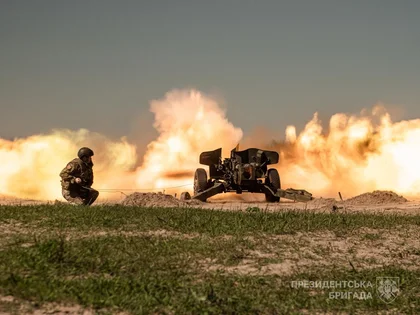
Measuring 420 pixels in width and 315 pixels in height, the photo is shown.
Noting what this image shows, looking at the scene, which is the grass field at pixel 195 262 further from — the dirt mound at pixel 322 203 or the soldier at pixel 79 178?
the dirt mound at pixel 322 203

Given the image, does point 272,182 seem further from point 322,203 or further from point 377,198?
point 377,198

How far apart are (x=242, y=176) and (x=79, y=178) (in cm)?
1380

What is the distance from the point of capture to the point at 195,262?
10.5m

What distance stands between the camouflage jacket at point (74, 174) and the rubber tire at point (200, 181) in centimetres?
1315


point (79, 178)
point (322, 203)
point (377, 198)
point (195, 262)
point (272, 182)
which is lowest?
point (195, 262)

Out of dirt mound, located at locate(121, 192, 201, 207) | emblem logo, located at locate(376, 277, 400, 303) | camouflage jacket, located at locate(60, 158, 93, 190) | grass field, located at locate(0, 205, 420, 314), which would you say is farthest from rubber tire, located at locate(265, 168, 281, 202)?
emblem logo, located at locate(376, 277, 400, 303)

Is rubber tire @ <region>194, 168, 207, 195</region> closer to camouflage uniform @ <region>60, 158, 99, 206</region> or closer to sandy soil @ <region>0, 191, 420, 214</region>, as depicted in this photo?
sandy soil @ <region>0, 191, 420, 214</region>

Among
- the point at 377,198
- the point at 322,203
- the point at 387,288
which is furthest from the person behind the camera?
the point at 377,198

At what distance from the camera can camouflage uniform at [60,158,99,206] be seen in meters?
18.6

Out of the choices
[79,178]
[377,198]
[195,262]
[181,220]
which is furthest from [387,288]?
[377,198]

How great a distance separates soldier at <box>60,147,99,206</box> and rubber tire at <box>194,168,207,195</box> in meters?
12.9

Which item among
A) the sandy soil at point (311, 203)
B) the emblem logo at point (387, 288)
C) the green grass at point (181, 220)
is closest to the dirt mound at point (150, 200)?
the sandy soil at point (311, 203)

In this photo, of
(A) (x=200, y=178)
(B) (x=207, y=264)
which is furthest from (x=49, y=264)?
(A) (x=200, y=178)

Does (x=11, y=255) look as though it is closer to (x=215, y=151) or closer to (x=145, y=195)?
(x=145, y=195)
